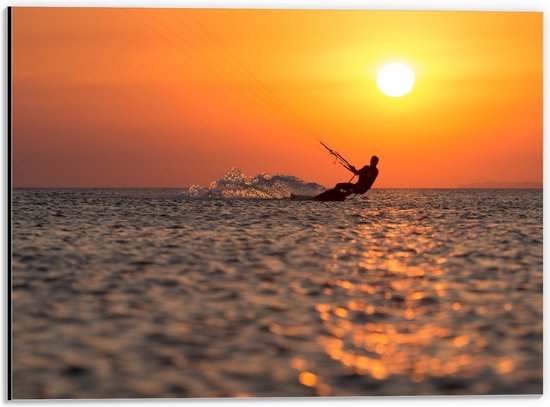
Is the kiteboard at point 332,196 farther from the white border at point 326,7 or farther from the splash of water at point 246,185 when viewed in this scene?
the white border at point 326,7

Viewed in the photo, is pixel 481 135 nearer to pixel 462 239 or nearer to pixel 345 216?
pixel 462 239

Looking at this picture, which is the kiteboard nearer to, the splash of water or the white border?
the splash of water

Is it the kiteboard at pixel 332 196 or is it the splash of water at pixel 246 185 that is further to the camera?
the kiteboard at pixel 332 196

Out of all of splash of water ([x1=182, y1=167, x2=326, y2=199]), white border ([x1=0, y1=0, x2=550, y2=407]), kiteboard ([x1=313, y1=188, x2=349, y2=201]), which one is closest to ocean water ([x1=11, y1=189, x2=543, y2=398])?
white border ([x1=0, y1=0, x2=550, y2=407])

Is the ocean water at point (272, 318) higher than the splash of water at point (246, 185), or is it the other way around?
the splash of water at point (246, 185)

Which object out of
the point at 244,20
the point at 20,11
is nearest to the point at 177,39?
the point at 244,20

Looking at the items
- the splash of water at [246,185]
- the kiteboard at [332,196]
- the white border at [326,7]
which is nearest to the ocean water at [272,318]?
the white border at [326,7]

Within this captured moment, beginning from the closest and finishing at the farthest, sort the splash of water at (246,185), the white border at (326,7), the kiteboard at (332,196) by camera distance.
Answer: the white border at (326,7) < the splash of water at (246,185) < the kiteboard at (332,196)

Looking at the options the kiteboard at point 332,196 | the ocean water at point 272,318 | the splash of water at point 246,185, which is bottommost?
the ocean water at point 272,318

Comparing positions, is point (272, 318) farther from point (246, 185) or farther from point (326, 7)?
point (246, 185)
